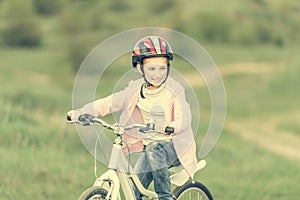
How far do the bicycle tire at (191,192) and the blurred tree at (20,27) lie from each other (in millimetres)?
26346

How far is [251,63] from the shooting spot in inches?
1142

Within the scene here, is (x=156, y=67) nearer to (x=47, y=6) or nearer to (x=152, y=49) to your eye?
(x=152, y=49)

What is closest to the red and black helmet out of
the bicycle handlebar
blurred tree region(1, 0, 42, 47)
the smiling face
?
the smiling face

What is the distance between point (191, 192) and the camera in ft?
20.3

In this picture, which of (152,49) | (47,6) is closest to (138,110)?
(152,49)

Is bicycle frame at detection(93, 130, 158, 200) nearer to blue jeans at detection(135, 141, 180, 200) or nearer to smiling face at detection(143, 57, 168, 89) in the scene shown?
blue jeans at detection(135, 141, 180, 200)

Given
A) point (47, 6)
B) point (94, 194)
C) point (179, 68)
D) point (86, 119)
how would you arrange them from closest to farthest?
1. point (94, 194)
2. point (86, 119)
3. point (179, 68)
4. point (47, 6)

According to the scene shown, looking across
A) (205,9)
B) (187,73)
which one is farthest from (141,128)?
(205,9)

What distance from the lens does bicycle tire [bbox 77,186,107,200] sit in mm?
5344

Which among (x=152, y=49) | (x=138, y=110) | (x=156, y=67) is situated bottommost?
(x=138, y=110)

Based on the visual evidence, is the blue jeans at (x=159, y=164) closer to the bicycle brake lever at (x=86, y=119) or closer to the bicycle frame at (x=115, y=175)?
the bicycle frame at (x=115, y=175)

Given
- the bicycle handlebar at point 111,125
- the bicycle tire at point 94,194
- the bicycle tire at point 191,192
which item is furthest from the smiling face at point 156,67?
the bicycle tire at point 191,192

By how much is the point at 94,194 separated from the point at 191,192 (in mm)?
1008

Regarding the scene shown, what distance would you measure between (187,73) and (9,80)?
645 centimetres
